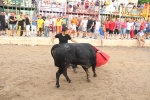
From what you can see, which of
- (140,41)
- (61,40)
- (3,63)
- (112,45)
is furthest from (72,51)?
(140,41)

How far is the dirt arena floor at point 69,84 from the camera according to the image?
6.20m

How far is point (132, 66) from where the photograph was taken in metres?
9.81

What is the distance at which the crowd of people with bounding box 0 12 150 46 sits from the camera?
50.6 ft

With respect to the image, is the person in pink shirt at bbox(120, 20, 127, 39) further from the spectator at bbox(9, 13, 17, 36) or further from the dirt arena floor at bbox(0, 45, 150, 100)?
the spectator at bbox(9, 13, 17, 36)

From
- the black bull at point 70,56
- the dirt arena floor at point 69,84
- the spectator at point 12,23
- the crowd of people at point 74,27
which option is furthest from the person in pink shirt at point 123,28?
the black bull at point 70,56

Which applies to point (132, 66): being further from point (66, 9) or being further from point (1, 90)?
point (66, 9)

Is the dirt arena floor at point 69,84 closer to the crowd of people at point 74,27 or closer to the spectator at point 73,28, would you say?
the crowd of people at point 74,27

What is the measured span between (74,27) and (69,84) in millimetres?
10207

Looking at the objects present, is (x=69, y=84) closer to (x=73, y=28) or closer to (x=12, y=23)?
(x=12, y=23)

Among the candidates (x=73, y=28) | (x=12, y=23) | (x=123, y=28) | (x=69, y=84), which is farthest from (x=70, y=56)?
(x=123, y=28)

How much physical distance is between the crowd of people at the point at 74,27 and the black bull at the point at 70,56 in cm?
831

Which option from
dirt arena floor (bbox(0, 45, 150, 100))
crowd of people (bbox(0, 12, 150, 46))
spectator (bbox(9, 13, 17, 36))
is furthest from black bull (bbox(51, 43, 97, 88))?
spectator (bbox(9, 13, 17, 36))

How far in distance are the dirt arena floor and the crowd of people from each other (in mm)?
5299

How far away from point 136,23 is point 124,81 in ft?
34.6
